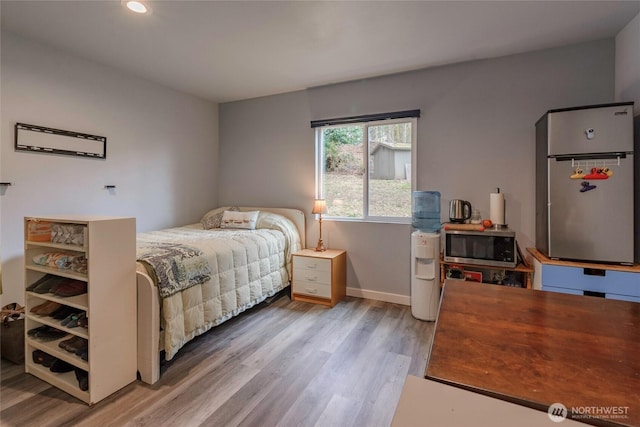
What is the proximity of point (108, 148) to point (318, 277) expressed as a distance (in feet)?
8.59

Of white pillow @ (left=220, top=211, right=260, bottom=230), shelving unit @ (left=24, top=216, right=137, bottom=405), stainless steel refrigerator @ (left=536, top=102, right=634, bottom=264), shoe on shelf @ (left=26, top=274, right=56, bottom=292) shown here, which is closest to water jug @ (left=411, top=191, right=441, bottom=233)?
stainless steel refrigerator @ (left=536, top=102, right=634, bottom=264)

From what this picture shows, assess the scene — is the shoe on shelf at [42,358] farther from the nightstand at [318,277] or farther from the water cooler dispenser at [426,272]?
the water cooler dispenser at [426,272]

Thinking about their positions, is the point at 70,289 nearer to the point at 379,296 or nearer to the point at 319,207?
the point at 319,207

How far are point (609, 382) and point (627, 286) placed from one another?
2.11 m

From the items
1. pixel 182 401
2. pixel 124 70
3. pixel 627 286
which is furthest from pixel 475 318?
pixel 124 70

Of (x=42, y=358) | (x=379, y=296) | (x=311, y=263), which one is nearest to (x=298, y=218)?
(x=311, y=263)

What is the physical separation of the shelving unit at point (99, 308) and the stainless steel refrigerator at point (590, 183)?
3057mm

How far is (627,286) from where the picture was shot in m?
2.07

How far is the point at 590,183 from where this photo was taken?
2.18 metres

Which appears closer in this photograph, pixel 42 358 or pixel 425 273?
pixel 42 358

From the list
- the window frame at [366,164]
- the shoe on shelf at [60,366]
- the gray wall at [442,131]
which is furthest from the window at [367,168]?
the shoe on shelf at [60,366]

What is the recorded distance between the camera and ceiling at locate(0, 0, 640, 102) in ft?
7.07

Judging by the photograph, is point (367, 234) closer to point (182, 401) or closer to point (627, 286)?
point (627, 286)

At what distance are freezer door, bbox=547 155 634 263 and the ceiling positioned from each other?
1.12 meters
